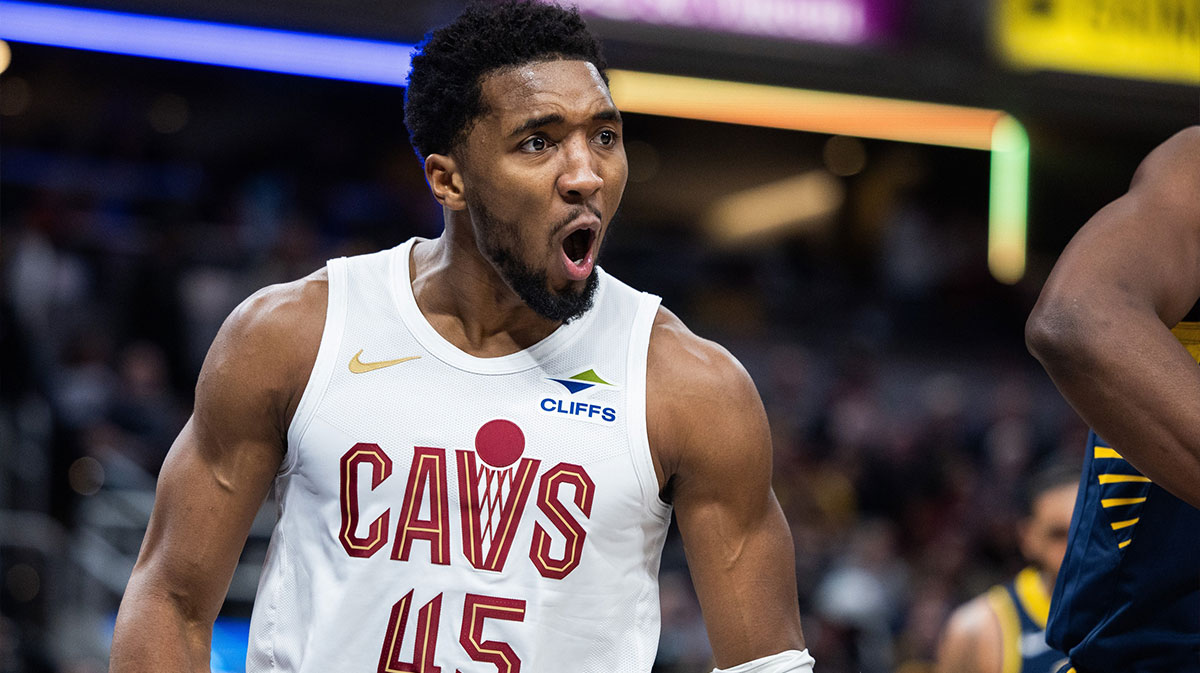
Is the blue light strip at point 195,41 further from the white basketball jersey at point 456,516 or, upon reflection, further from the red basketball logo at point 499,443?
the red basketball logo at point 499,443

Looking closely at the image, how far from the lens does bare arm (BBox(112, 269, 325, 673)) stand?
2533 mm

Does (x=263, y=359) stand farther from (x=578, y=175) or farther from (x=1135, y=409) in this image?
(x=1135, y=409)

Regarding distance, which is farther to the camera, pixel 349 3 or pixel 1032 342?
pixel 349 3

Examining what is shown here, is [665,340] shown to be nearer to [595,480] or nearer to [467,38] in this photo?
[595,480]

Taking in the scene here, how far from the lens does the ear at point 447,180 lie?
8.72 feet

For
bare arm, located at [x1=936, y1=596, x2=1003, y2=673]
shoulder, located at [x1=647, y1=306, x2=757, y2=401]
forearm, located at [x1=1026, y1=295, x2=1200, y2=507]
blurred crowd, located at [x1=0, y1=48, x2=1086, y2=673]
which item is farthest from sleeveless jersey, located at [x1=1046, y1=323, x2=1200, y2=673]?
Answer: blurred crowd, located at [x1=0, y1=48, x2=1086, y2=673]

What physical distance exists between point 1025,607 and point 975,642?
0.25 meters

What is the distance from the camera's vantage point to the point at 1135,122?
30.7 ft

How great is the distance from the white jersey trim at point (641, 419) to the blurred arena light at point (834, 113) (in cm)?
599

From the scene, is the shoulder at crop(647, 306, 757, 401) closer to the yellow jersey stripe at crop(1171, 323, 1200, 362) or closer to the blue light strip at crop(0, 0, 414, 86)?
the yellow jersey stripe at crop(1171, 323, 1200, 362)

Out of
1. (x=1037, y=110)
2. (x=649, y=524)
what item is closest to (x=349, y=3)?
(x=1037, y=110)

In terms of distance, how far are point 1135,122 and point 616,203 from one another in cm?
792

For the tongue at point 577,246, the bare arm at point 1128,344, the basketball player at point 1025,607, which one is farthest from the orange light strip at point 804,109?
the bare arm at point 1128,344

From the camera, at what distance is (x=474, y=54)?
262cm
